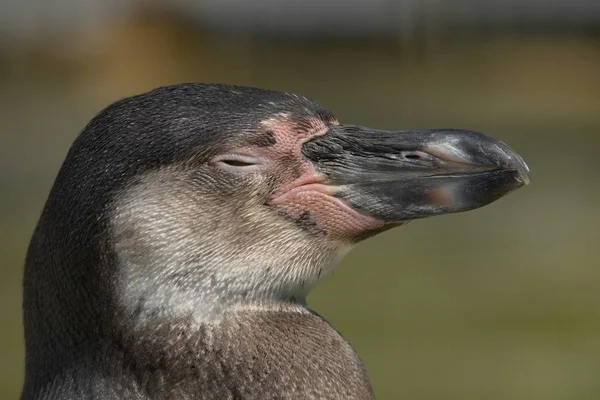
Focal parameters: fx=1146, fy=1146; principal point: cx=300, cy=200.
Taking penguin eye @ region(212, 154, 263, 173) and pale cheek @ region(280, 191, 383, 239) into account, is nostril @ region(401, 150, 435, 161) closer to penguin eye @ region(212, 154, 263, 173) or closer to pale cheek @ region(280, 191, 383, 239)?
pale cheek @ region(280, 191, 383, 239)

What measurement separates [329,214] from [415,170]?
0.19 m

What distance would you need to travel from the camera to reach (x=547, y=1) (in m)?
16.8

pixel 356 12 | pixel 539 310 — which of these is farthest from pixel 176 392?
pixel 356 12

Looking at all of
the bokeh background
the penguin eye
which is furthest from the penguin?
the bokeh background

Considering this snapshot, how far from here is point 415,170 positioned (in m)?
2.31

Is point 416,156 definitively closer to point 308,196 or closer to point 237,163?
point 308,196

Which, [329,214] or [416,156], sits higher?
[416,156]

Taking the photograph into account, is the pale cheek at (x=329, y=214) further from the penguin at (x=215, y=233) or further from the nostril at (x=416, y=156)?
the nostril at (x=416, y=156)

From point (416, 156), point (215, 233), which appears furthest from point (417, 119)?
point (215, 233)

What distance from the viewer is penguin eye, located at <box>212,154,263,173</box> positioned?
88.9 inches

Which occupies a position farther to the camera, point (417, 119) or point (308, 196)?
point (417, 119)

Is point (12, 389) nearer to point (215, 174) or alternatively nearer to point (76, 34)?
point (215, 174)

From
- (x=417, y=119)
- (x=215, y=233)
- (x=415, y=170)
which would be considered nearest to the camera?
(x=215, y=233)

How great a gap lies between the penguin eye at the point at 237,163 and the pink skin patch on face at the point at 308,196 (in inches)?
1.9
